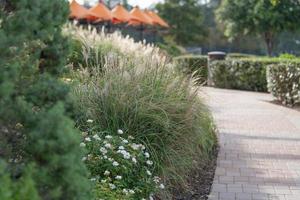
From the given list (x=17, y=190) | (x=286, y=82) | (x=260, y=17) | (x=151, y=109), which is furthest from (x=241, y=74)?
(x=17, y=190)

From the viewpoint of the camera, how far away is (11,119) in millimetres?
2799

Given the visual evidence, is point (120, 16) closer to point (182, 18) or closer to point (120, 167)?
point (182, 18)

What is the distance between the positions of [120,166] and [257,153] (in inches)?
129

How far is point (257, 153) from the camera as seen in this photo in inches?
288

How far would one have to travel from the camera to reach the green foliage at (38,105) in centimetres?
244

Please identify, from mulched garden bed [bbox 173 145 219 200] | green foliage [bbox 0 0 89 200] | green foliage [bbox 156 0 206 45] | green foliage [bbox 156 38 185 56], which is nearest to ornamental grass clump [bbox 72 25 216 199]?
mulched garden bed [bbox 173 145 219 200]

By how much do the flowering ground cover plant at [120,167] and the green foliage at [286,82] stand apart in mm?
8358

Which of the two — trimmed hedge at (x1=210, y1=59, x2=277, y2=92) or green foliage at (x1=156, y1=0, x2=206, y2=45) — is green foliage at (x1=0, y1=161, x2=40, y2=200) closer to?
trimmed hedge at (x1=210, y1=59, x2=277, y2=92)

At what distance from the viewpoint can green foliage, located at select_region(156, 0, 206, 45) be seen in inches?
1591

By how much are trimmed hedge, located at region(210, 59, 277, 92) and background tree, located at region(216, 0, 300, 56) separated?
37.3ft

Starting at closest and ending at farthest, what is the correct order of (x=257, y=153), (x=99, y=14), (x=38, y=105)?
(x=38, y=105)
(x=257, y=153)
(x=99, y=14)

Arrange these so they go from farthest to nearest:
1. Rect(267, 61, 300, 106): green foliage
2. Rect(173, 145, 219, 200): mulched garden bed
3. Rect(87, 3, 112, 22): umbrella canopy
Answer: Rect(87, 3, 112, 22): umbrella canopy < Rect(267, 61, 300, 106): green foliage < Rect(173, 145, 219, 200): mulched garden bed

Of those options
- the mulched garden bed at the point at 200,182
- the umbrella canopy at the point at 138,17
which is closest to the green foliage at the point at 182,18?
the umbrella canopy at the point at 138,17

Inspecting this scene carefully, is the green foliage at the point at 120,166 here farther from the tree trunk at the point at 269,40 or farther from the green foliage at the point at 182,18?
the green foliage at the point at 182,18
